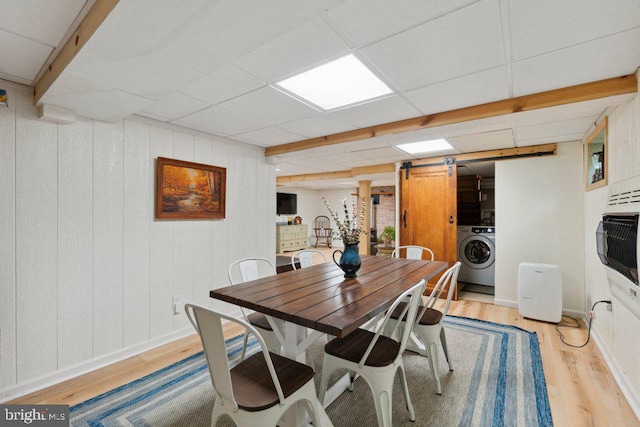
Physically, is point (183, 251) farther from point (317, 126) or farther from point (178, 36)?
point (178, 36)

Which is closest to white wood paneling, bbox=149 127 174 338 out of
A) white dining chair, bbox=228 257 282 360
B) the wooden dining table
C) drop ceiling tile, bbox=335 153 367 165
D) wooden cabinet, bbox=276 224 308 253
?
white dining chair, bbox=228 257 282 360

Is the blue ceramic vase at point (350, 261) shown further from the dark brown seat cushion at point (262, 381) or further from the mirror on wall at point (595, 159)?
the mirror on wall at point (595, 159)

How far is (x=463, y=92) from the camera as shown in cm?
204

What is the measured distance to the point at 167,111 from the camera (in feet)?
7.97

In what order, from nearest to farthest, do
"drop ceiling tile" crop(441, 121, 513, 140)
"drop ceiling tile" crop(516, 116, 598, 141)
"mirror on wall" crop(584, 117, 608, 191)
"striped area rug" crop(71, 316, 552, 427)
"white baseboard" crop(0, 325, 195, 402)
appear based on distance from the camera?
"striped area rug" crop(71, 316, 552, 427) < "white baseboard" crop(0, 325, 195, 402) < "drop ceiling tile" crop(441, 121, 513, 140) < "mirror on wall" crop(584, 117, 608, 191) < "drop ceiling tile" crop(516, 116, 598, 141)

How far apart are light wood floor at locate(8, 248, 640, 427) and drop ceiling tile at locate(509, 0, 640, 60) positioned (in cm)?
210

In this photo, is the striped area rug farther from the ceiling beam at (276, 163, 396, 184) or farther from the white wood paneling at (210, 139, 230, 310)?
the ceiling beam at (276, 163, 396, 184)

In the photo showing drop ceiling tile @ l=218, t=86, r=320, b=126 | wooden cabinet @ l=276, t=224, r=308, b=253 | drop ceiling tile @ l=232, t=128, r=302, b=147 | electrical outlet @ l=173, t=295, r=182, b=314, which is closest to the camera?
drop ceiling tile @ l=218, t=86, r=320, b=126

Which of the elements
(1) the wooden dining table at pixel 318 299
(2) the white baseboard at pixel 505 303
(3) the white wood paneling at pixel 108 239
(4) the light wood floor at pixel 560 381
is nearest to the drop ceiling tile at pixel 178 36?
(3) the white wood paneling at pixel 108 239

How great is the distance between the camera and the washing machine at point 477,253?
4.32 meters

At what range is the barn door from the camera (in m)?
4.09

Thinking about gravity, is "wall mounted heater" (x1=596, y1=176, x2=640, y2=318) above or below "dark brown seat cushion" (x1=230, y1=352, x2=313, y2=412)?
above

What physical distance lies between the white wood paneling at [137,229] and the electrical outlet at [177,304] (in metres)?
0.24

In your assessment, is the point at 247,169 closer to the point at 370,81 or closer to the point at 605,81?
the point at 370,81
